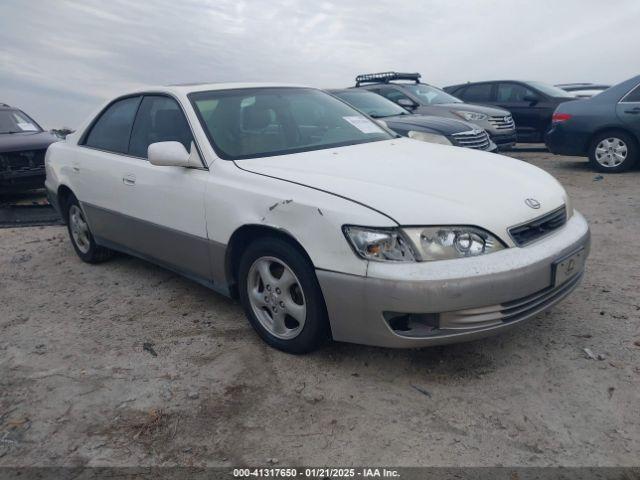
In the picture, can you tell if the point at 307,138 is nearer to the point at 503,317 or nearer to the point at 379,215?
the point at 379,215

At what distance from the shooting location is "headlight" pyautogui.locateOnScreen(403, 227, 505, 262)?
2.60 m

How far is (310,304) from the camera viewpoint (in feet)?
9.50

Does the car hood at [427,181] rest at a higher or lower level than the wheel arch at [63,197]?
higher

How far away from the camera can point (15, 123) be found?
9328mm

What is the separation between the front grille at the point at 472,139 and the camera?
23.0 ft

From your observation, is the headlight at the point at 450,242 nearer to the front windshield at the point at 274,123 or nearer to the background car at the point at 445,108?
the front windshield at the point at 274,123

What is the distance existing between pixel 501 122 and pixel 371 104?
2.67 meters

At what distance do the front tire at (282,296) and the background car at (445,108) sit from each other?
6670mm

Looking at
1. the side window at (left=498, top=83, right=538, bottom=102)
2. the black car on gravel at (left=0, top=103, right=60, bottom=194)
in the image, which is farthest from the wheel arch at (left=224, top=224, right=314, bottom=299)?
the side window at (left=498, top=83, right=538, bottom=102)

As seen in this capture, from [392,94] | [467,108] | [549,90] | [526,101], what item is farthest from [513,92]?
[392,94]

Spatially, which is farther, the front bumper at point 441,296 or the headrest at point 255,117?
the headrest at point 255,117

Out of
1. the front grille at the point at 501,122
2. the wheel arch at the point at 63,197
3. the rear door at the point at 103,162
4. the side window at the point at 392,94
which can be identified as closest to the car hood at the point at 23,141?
the wheel arch at the point at 63,197

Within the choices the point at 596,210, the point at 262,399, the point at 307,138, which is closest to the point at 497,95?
the point at 596,210

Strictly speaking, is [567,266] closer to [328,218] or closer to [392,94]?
[328,218]
